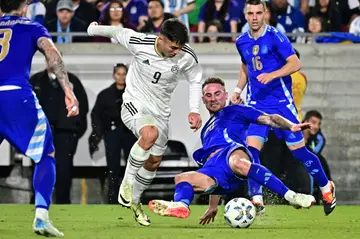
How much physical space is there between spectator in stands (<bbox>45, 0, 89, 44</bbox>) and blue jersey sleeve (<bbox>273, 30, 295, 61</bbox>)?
17.8 feet

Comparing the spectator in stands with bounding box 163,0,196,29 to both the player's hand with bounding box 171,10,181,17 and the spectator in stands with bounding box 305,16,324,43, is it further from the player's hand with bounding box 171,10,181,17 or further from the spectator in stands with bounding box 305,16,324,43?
the spectator in stands with bounding box 305,16,324,43

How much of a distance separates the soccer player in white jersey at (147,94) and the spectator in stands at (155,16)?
5.10 meters

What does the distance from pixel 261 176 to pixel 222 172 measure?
15.3 inches

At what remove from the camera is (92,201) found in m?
17.2

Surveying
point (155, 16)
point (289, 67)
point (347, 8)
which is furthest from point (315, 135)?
point (289, 67)

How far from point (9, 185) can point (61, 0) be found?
3149 mm

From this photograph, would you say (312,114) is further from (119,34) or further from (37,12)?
(119,34)

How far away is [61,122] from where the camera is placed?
16.1 meters

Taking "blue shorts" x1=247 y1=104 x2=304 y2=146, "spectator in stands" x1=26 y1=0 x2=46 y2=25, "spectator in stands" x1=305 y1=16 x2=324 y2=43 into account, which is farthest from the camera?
"spectator in stands" x1=26 y1=0 x2=46 y2=25

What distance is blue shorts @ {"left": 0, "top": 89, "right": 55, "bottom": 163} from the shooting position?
8766mm

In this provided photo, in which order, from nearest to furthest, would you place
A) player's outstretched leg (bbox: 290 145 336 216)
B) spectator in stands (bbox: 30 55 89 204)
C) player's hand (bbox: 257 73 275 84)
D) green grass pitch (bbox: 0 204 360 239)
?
green grass pitch (bbox: 0 204 360 239), player's hand (bbox: 257 73 275 84), player's outstretched leg (bbox: 290 145 336 216), spectator in stands (bbox: 30 55 89 204)

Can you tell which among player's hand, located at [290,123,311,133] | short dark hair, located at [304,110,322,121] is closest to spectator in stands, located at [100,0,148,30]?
short dark hair, located at [304,110,322,121]

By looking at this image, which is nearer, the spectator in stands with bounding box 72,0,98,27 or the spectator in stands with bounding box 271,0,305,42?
the spectator in stands with bounding box 271,0,305,42

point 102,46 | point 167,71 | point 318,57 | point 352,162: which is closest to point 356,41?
point 318,57
